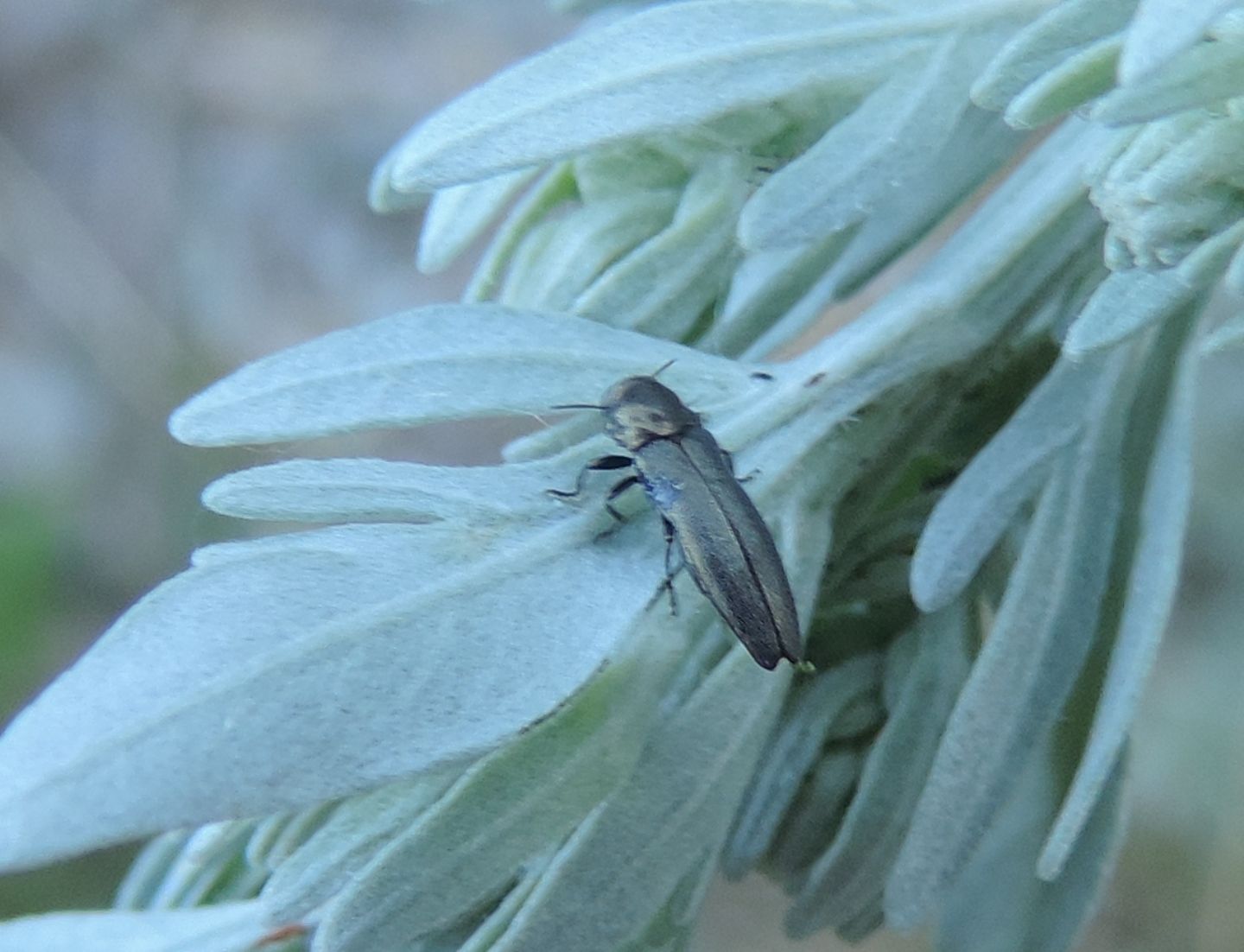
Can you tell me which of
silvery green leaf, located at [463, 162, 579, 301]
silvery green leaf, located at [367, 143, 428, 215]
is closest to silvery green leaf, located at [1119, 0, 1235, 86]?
silvery green leaf, located at [463, 162, 579, 301]

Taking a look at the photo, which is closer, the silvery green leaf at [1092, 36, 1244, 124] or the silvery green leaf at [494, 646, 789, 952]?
the silvery green leaf at [1092, 36, 1244, 124]

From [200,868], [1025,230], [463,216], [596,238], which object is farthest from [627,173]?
[200,868]

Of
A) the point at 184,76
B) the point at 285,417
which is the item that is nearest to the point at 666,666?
the point at 285,417

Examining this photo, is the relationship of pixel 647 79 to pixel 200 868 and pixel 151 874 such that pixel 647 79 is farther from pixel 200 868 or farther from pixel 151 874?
pixel 151 874

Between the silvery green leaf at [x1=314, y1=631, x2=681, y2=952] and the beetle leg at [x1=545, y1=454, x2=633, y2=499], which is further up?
the beetle leg at [x1=545, y1=454, x2=633, y2=499]

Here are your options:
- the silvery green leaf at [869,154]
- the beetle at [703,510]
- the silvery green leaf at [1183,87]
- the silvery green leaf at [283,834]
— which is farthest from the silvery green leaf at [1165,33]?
the silvery green leaf at [283,834]

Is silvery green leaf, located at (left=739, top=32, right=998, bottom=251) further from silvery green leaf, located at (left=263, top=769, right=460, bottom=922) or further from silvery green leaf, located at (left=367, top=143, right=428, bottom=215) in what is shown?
silvery green leaf, located at (left=263, top=769, right=460, bottom=922)
